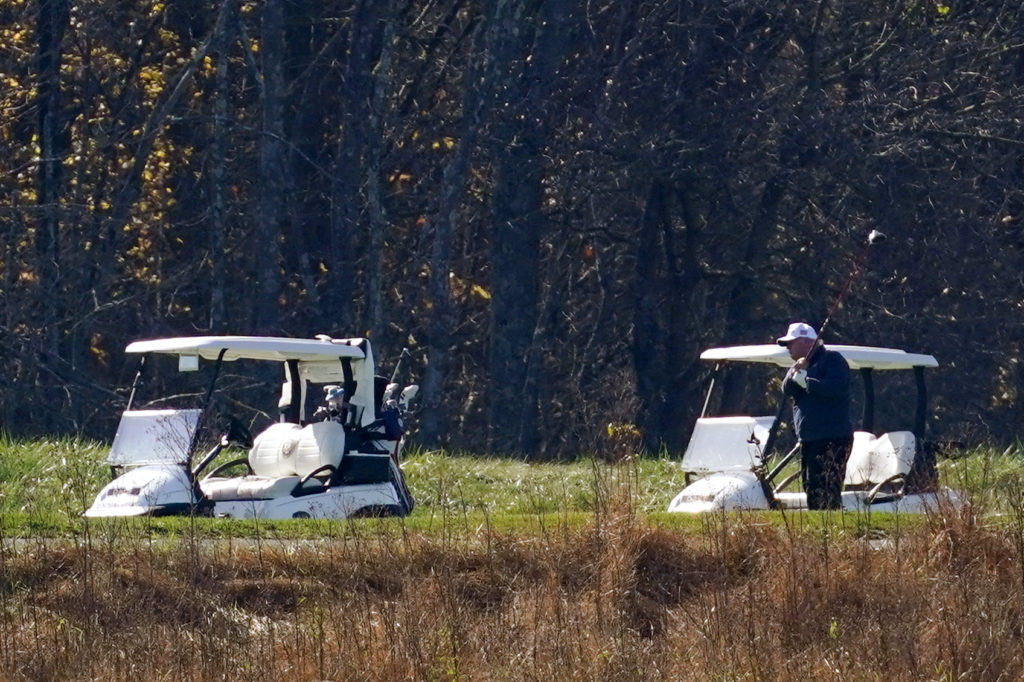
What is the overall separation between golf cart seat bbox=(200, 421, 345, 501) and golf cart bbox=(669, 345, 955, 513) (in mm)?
2526

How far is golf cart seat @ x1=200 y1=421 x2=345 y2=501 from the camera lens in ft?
43.5

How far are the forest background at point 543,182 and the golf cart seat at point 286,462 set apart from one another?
8.19m

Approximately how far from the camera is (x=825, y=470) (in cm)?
1286

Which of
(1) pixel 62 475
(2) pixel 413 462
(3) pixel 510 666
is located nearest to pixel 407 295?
(2) pixel 413 462

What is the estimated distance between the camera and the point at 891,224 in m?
23.1

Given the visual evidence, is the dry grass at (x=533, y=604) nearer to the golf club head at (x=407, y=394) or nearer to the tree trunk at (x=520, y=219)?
the golf club head at (x=407, y=394)

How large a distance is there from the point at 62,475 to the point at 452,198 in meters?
10.2

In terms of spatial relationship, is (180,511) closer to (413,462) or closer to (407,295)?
(413,462)

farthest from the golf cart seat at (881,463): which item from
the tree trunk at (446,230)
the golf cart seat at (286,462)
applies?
the tree trunk at (446,230)

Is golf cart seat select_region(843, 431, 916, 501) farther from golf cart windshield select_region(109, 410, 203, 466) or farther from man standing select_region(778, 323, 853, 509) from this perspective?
golf cart windshield select_region(109, 410, 203, 466)

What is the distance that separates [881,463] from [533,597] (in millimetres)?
4676

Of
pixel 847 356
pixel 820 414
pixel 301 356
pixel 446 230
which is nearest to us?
pixel 820 414

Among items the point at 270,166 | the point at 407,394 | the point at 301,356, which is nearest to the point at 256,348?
the point at 301,356

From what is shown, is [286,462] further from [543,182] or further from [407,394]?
[543,182]
